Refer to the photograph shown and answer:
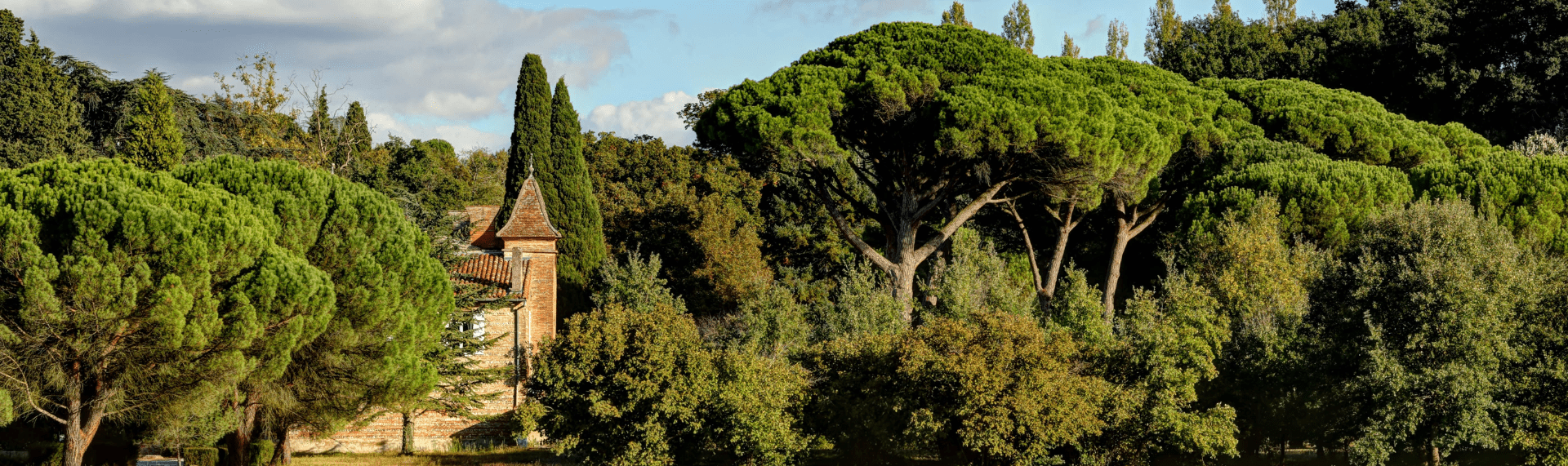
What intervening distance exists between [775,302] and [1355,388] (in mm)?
13345

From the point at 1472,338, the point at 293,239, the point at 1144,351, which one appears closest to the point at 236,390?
the point at 293,239

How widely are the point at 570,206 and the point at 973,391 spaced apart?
19769 mm

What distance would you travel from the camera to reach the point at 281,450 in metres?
21.2

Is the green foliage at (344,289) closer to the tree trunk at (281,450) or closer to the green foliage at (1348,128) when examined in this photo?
the tree trunk at (281,450)

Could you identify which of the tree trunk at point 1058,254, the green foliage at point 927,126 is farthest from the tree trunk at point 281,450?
the tree trunk at point 1058,254

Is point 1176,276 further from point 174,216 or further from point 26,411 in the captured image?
point 26,411

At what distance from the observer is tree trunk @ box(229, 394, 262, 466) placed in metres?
19.6

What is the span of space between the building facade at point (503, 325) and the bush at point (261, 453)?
2517 mm

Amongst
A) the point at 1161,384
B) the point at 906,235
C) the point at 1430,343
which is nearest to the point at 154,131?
the point at 906,235

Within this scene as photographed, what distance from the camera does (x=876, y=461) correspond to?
21906 millimetres

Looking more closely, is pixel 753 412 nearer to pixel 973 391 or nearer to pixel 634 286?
pixel 973 391

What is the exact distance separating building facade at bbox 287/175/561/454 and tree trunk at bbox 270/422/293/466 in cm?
253

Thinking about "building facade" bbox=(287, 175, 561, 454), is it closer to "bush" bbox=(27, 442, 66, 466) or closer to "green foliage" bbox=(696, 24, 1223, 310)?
"bush" bbox=(27, 442, 66, 466)

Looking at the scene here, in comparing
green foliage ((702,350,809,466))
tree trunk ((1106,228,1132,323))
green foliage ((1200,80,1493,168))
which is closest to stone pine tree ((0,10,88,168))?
green foliage ((702,350,809,466))
